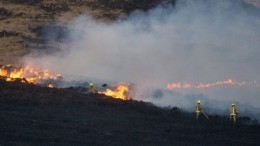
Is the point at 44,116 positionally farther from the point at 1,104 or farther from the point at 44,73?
the point at 44,73

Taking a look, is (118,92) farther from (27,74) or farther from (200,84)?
(200,84)

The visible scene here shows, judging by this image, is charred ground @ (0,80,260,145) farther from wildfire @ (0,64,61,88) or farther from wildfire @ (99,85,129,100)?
wildfire @ (0,64,61,88)

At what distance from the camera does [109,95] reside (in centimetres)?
2859

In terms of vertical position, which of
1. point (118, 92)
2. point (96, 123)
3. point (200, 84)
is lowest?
point (96, 123)

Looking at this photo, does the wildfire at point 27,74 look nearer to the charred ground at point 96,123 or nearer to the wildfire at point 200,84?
the charred ground at point 96,123

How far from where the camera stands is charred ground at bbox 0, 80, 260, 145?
724 inches

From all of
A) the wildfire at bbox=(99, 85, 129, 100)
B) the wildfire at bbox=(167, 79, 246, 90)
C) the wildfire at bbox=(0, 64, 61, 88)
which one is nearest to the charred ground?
the wildfire at bbox=(99, 85, 129, 100)

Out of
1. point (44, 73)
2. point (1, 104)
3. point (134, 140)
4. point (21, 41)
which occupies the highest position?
point (21, 41)

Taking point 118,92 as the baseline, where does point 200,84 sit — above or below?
above

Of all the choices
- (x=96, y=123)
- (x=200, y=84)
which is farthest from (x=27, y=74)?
(x=200, y=84)

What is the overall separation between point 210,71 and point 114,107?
14215mm

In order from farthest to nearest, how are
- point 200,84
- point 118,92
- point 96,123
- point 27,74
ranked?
point 200,84, point 27,74, point 118,92, point 96,123

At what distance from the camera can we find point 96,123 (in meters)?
21.5

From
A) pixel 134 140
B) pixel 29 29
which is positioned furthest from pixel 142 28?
pixel 134 140
